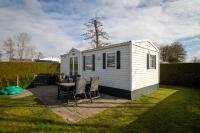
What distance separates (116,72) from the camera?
880cm

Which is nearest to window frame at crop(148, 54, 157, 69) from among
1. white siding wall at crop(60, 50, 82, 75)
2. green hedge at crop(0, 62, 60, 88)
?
white siding wall at crop(60, 50, 82, 75)

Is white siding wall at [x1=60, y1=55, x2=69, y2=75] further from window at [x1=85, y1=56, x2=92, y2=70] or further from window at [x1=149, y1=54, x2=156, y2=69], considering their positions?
window at [x1=149, y1=54, x2=156, y2=69]

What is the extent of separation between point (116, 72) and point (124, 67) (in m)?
0.69

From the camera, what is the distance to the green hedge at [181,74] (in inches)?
512

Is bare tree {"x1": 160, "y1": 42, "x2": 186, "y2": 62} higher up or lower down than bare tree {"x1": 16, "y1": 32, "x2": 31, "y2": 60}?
lower down

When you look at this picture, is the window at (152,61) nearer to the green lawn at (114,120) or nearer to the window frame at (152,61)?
the window frame at (152,61)

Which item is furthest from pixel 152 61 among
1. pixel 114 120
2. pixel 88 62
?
pixel 114 120

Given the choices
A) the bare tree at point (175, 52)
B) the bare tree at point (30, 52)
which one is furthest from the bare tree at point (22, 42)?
the bare tree at point (175, 52)

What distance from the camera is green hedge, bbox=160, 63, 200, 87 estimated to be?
13.0 metres

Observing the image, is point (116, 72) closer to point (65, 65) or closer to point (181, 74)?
point (65, 65)

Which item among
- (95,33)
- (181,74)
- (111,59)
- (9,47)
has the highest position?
(95,33)

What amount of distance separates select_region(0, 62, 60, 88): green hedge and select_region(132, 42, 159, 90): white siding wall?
840 cm

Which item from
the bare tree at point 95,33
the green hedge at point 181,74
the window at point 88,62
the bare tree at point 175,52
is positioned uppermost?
the bare tree at point 95,33

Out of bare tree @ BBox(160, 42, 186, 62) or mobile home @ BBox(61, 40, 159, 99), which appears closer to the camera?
mobile home @ BBox(61, 40, 159, 99)
